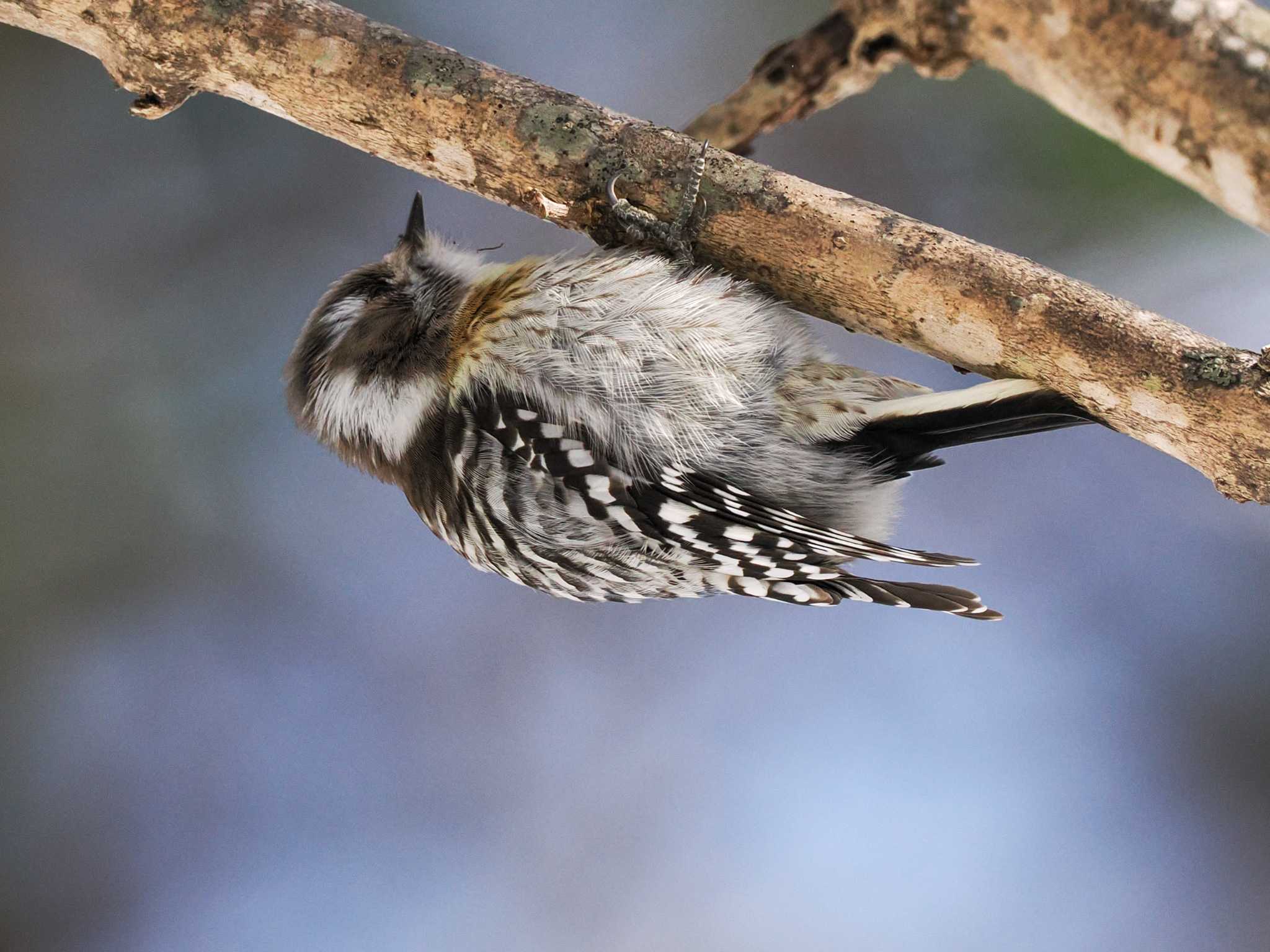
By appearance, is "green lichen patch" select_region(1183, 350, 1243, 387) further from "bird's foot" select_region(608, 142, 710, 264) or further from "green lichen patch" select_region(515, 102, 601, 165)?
"green lichen patch" select_region(515, 102, 601, 165)

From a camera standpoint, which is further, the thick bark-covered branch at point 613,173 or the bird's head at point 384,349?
the bird's head at point 384,349

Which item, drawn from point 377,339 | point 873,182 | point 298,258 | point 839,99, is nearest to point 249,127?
point 298,258

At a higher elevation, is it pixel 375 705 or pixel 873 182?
pixel 873 182

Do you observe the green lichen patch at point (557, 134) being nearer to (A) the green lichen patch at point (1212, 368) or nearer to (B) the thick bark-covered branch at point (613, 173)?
(B) the thick bark-covered branch at point (613, 173)

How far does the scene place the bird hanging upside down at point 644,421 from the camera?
1408mm

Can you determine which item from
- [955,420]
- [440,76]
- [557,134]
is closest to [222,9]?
[440,76]

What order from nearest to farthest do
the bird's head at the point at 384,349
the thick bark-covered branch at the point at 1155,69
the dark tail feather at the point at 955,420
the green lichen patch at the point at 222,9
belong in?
the thick bark-covered branch at the point at 1155,69
the dark tail feather at the point at 955,420
the green lichen patch at the point at 222,9
the bird's head at the point at 384,349

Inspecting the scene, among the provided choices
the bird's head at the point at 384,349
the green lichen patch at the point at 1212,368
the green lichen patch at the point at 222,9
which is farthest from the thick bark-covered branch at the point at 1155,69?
the green lichen patch at the point at 222,9

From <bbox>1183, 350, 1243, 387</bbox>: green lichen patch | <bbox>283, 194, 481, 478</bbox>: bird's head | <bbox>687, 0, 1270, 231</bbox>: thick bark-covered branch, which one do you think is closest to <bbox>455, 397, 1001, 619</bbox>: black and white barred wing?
<bbox>283, 194, 481, 478</bbox>: bird's head

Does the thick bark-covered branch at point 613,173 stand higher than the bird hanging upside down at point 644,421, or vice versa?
the thick bark-covered branch at point 613,173

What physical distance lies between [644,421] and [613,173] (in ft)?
1.26

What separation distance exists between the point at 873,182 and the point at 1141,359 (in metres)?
1.22

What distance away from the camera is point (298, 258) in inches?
89.2

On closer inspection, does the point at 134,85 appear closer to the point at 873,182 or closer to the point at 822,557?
the point at 822,557
